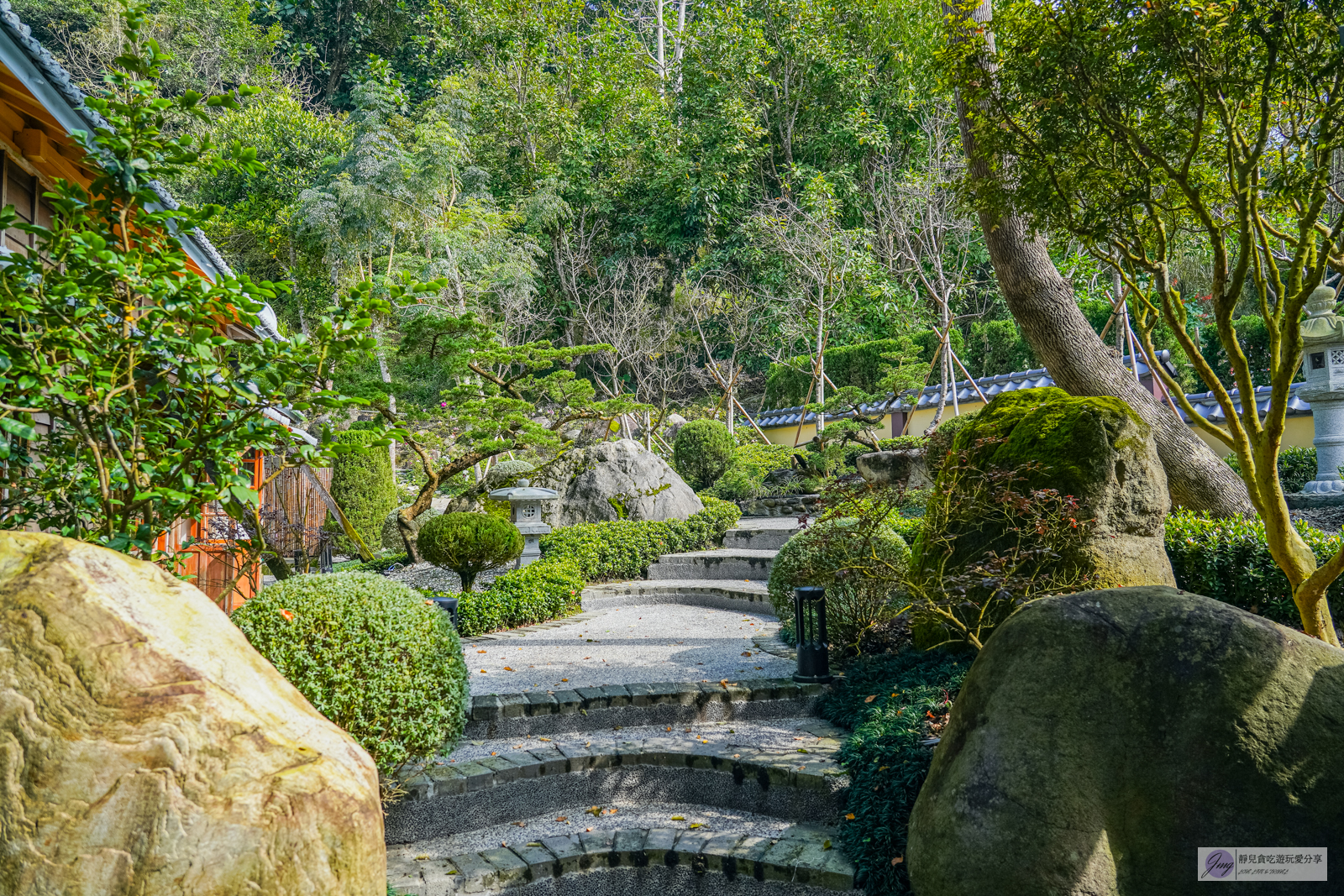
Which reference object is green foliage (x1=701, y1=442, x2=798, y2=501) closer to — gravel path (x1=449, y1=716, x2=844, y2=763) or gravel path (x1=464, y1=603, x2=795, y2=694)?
gravel path (x1=464, y1=603, x2=795, y2=694)

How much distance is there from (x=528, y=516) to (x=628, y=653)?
3728 millimetres

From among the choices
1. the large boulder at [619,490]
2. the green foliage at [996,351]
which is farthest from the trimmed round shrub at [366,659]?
the green foliage at [996,351]

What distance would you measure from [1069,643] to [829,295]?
1460cm

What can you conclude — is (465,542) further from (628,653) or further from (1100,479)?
(1100,479)

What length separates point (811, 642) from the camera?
5160 mm

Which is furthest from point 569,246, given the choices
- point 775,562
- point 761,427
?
point 775,562

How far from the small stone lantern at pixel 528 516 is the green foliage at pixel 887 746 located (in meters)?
5.44

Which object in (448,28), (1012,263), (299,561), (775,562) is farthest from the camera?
(448,28)

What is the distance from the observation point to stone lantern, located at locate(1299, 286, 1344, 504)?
8.08 meters

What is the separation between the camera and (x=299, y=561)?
9.91 meters

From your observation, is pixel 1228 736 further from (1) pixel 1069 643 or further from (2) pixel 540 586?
(2) pixel 540 586

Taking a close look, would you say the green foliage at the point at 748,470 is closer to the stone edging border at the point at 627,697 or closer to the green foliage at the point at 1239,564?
the stone edging border at the point at 627,697

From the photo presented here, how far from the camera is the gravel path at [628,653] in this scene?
5.55 metres

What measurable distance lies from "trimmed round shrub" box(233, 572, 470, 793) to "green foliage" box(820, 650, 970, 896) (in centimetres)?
188
